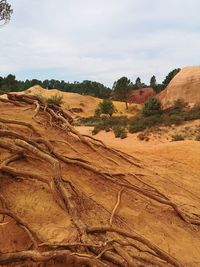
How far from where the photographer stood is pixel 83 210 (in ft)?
15.7

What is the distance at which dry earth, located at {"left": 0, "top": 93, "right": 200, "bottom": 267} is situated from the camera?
398cm

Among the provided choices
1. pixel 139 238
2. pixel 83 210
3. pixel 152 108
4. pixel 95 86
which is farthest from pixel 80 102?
pixel 139 238

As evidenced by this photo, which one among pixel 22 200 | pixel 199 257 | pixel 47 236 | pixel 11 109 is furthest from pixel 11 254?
pixel 11 109

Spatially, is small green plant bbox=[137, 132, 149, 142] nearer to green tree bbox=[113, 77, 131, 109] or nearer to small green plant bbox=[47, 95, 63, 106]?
small green plant bbox=[47, 95, 63, 106]

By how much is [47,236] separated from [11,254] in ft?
1.55

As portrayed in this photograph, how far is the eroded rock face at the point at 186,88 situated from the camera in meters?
35.9

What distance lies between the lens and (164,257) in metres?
4.28

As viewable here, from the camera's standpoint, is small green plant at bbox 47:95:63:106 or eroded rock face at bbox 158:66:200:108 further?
eroded rock face at bbox 158:66:200:108

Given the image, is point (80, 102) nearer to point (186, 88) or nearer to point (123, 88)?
point (123, 88)

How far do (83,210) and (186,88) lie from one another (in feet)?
109

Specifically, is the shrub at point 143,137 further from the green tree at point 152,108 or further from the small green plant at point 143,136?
the green tree at point 152,108

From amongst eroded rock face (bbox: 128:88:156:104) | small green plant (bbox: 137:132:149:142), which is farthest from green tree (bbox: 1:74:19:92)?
small green plant (bbox: 137:132:149:142)

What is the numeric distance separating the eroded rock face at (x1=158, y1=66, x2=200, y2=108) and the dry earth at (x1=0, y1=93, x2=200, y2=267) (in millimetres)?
28943

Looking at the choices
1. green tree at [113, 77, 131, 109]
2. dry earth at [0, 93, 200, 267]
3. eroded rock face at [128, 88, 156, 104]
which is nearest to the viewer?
dry earth at [0, 93, 200, 267]
